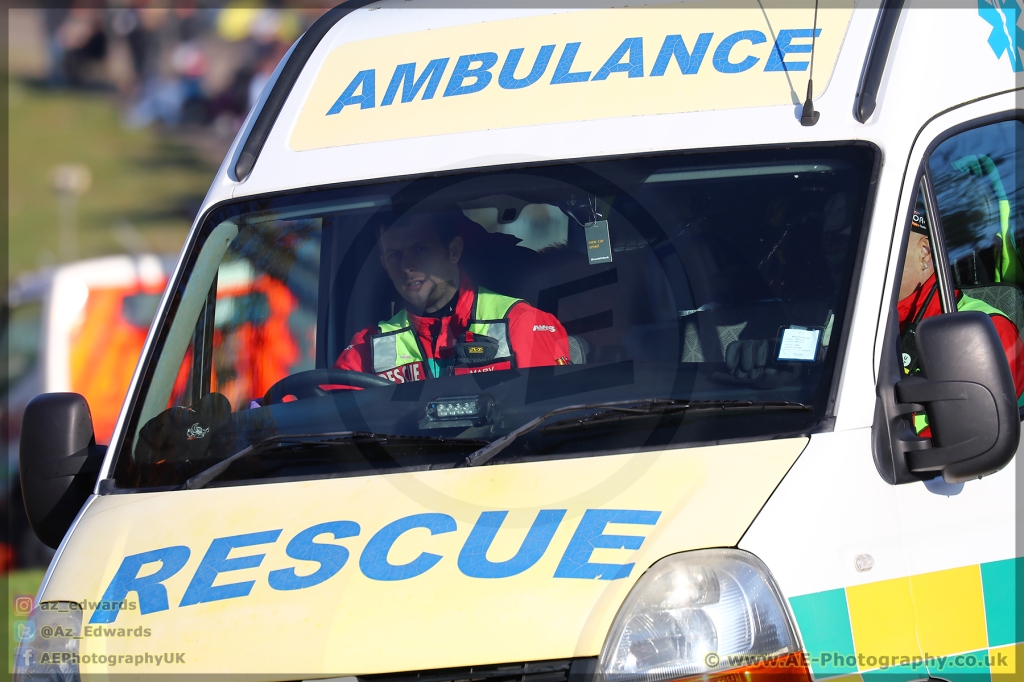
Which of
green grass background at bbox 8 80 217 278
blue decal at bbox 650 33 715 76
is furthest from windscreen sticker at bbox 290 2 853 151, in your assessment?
green grass background at bbox 8 80 217 278

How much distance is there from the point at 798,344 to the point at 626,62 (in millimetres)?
1071

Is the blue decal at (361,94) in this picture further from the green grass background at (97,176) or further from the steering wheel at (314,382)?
the green grass background at (97,176)

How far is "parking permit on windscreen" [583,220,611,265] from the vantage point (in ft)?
11.7

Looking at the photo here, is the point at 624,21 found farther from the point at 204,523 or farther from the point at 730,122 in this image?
the point at 204,523

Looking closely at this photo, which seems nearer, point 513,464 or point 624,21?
point 513,464

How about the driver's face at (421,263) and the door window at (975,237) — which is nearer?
the door window at (975,237)

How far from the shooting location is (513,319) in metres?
3.65

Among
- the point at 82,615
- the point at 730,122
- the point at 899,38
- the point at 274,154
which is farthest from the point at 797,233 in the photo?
the point at 82,615

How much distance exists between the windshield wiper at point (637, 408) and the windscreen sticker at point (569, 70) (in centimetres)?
90

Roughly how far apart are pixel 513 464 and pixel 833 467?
2.36ft

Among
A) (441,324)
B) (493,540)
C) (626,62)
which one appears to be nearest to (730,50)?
(626,62)

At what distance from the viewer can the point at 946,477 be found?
2697 mm

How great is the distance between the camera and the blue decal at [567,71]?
3.57 meters

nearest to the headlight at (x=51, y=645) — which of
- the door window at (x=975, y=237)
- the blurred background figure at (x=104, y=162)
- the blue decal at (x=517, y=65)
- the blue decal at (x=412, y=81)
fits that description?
the blue decal at (x=412, y=81)
